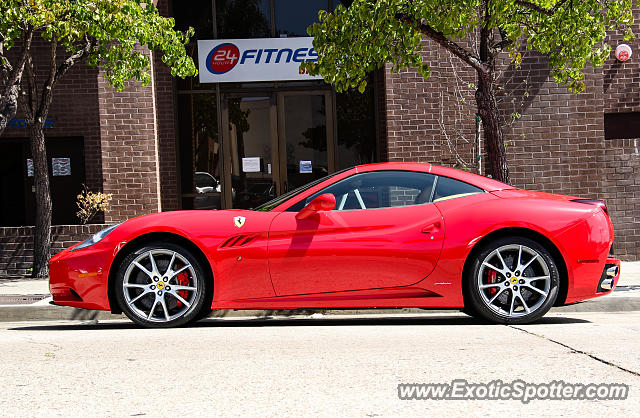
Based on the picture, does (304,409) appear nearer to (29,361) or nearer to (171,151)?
(29,361)

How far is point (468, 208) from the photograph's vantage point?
251 inches

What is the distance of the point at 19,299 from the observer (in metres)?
8.98

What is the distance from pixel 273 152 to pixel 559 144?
5363 millimetres

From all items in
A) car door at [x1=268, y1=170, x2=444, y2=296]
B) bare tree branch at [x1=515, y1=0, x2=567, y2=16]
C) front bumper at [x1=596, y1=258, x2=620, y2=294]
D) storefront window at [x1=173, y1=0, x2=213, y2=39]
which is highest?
storefront window at [x1=173, y1=0, x2=213, y2=39]

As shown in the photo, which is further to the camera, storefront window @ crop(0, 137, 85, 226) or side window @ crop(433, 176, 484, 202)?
storefront window @ crop(0, 137, 85, 226)

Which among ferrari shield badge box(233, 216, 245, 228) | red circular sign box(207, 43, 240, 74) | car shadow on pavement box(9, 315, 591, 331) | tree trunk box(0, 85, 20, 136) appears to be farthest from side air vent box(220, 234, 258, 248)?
red circular sign box(207, 43, 240, 74)

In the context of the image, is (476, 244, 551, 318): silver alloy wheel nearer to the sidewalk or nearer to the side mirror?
the side mirror

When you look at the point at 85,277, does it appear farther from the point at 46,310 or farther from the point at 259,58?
the point at 259,58

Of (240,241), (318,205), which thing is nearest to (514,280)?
(318,205)

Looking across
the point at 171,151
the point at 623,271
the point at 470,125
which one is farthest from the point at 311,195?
the point at 171,151

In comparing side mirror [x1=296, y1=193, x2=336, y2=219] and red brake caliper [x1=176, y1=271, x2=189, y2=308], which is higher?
side mirror [x1=296, y1=193, x2=336, y2=219]

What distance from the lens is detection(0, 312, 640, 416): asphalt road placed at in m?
3.82

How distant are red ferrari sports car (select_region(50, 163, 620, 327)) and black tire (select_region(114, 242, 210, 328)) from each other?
0.04 ft

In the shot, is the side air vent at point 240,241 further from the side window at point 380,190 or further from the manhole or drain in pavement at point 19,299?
the manhole or drain in pavement at point 19,299
